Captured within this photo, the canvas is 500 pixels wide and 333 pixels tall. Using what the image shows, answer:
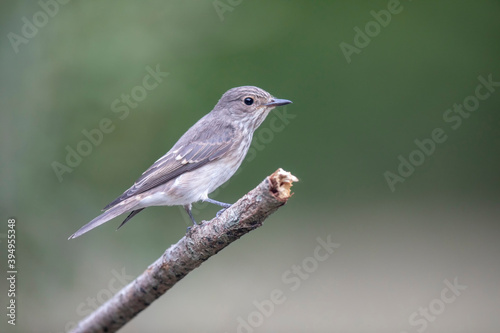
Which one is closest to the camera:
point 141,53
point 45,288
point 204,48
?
point 45,288

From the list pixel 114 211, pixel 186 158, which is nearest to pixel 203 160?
pixel 186 158

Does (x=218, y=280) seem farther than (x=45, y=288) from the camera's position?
Yes

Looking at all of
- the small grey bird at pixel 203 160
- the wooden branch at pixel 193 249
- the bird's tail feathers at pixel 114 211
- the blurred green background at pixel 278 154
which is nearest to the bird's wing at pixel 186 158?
the small grey bird at pixel 203 160

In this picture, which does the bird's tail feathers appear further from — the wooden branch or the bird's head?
the bird's head

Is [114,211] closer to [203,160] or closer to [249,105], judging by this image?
[203,160]

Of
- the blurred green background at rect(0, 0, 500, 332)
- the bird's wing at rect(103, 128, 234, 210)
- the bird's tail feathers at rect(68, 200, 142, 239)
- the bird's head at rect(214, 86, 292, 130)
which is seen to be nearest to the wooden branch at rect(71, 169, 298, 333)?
the bird's tail feathers at rect(68, 200, 142, 239)

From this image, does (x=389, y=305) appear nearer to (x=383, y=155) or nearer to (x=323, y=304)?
(x=323, y=304)

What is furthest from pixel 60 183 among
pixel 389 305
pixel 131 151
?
pixel 389 305
